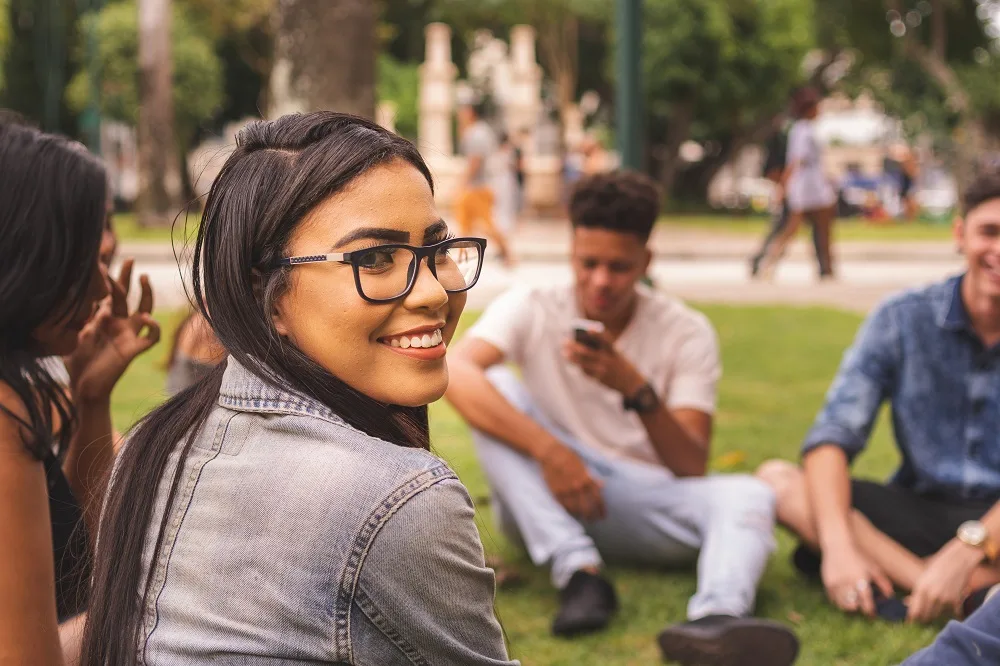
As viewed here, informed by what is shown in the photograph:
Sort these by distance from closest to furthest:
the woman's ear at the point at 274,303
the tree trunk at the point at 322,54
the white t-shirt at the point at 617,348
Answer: the woman's ear at the point at 274,303 < the white t-shirt at the point at 617,348 < the tree trunk at the point at 322,54

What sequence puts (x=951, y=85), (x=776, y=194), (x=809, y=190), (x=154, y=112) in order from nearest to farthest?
(x=809, y=190)
(x=776, y=194)
(x=154, y=112)
(x=951, y=85)

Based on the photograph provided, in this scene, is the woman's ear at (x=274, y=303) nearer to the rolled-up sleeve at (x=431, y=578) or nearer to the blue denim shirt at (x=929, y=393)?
the rolled-up sleeve at (x=431, y=578)

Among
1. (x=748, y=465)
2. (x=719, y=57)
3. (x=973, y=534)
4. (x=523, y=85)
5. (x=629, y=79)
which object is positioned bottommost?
(x=748, y=465)

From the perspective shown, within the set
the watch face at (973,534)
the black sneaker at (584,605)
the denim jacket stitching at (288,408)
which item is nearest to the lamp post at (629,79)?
the black sneaker at (584,605)

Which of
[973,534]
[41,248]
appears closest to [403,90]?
A: [973,534]

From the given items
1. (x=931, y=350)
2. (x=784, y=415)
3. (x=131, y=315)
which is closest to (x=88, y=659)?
(x=131, y=315)

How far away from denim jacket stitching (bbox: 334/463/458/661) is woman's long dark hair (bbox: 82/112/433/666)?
22cm

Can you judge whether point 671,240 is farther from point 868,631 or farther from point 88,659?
point 88,659

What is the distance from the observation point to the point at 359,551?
5.21 feet

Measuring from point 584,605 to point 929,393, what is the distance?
127cm

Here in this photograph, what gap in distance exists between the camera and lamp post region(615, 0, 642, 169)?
20.7 ft

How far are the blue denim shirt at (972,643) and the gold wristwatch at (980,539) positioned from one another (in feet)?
6.11

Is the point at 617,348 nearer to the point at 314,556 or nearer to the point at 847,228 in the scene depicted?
the point at 314,556

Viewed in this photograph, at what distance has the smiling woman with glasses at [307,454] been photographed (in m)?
1.60
